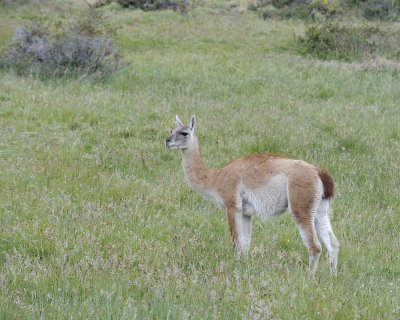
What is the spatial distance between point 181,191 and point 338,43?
16.9 meters

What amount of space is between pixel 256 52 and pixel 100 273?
19965mm

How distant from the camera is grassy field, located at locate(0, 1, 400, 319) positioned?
5160 millimetres

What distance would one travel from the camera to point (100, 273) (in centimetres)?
566

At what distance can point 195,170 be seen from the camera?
8320mm

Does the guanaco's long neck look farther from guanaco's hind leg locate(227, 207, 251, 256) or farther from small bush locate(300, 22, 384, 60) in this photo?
small bush locate(300, 22, 384, 60)

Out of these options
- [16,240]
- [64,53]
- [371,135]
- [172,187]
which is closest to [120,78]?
[64,53]

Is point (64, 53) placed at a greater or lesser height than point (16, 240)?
lesser

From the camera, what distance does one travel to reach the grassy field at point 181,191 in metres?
5.16

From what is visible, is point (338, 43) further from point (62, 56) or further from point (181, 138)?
point (181, 138)

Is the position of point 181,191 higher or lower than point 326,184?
lower

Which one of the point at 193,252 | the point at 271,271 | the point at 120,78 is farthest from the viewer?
the point at 120,78

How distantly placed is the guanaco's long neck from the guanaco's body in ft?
0.05

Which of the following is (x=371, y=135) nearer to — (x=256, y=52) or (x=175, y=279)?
(x=175, y=279)

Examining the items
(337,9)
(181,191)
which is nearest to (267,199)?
(181,191)
